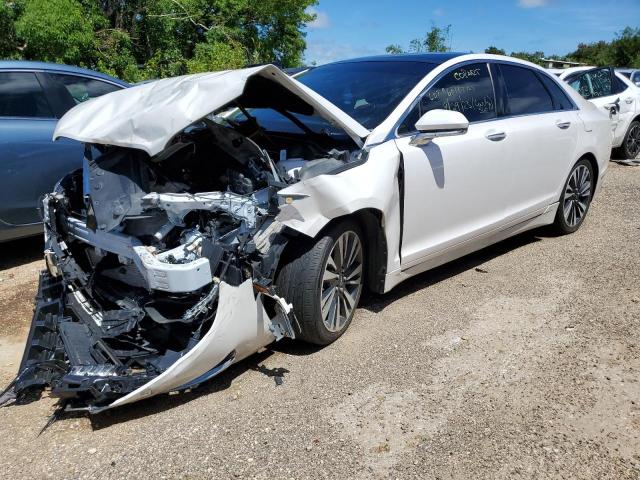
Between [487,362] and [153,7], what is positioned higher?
[153,7]

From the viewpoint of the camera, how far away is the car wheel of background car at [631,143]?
36.4 feet

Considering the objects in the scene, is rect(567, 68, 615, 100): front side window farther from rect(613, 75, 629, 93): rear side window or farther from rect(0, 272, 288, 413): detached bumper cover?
rect(0, 272, 288, 413): detached bumper cover

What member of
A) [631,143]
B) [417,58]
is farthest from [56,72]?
[631,143]

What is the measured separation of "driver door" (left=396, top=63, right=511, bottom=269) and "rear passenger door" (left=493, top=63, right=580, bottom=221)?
0.52 ft

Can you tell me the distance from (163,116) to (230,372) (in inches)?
60.7

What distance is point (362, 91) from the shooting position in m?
4.37

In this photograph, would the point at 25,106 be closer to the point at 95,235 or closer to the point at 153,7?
the point at 95,235

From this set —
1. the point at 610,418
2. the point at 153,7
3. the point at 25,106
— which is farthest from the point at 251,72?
the point at 153,7

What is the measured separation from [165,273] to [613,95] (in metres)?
10.2

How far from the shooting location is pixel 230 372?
354cm

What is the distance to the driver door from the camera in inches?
160

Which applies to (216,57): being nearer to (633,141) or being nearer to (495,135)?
(633,141)

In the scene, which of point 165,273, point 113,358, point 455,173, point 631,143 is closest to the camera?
point 165,273

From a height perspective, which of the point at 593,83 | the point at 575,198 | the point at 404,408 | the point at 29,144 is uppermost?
the point at 593,83
